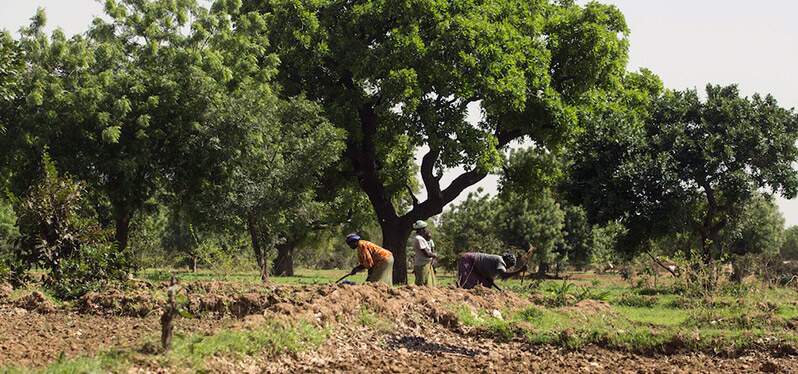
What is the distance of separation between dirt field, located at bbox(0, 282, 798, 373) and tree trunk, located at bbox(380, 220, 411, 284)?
1512cm

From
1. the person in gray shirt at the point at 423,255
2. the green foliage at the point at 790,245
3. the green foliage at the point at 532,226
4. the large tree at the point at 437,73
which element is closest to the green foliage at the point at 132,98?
the large tree at the point at 437,73

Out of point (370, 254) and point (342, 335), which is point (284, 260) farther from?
point (342, 335)

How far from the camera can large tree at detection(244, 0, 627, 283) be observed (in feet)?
84.1

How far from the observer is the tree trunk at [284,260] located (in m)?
47.0

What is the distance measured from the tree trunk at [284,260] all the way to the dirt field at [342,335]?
32.0 metres

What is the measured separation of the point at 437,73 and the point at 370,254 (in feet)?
37.3

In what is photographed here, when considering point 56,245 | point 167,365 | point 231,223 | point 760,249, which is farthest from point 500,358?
point 760,249

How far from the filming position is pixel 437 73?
25.4m

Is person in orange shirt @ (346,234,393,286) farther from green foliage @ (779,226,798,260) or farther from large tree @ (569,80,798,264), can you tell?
green foliage @ (779,226,798,260)

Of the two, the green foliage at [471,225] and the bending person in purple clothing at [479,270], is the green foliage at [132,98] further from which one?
the green foliage at [471,225]

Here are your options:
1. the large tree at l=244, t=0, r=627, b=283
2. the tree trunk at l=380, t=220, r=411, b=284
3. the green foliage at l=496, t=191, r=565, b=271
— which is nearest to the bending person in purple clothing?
the large tree at l=244, t=0, r=627, b=283

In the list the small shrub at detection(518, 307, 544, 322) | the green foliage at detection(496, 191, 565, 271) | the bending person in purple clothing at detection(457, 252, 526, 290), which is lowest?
the small shrub at detection(518, 307, 544, 322)

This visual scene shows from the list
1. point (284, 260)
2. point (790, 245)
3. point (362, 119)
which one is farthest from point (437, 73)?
point (790, 245)

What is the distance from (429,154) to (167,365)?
20.9 m
